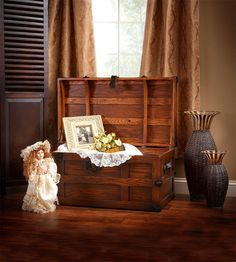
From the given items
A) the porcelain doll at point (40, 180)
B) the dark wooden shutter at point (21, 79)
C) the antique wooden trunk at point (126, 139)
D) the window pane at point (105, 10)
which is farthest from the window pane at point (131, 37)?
the porcelain doll at point (40, 180)

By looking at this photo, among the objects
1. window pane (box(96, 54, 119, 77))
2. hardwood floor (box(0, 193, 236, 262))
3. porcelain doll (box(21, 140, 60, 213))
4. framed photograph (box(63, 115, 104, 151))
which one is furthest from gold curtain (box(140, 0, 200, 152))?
porcelain doll (box(21, 140, 60, 213))

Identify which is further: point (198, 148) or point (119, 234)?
point (198, 148)

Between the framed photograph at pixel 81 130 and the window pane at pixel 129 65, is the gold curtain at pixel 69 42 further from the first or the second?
the framed photograph at pixel 81 130

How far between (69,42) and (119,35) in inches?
18.9

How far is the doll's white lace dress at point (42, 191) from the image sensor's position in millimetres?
4305

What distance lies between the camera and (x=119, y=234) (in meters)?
3.70

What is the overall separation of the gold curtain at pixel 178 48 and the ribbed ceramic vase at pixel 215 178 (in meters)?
0.51

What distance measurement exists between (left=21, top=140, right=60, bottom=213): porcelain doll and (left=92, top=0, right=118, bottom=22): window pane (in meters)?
1.49

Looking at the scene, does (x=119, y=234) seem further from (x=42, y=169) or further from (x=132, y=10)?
(x=132, y=10)

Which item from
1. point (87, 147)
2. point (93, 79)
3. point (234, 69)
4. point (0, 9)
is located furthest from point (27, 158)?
point (234, 69)

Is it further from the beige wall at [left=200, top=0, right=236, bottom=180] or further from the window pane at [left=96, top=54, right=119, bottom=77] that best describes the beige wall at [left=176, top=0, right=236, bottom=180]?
the window pane at [left=96, top=54, right=119, bottom=77]

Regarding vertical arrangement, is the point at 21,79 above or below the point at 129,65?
below

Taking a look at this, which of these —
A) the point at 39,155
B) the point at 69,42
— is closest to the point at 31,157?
the point at 39,155

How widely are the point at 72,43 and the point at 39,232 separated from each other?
2087 millimetres
